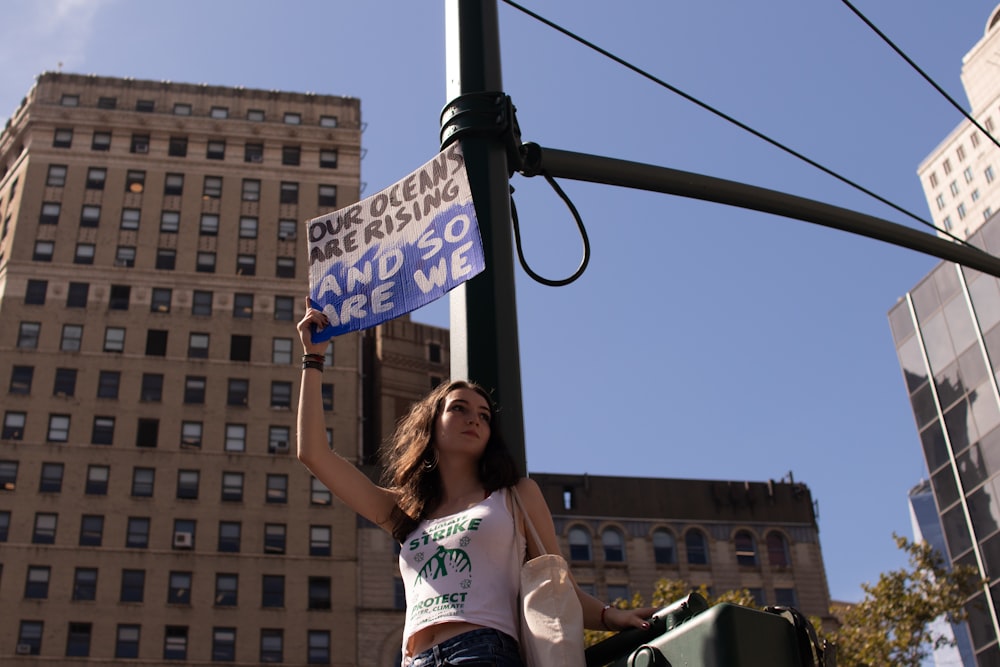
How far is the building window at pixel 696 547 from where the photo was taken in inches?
2741

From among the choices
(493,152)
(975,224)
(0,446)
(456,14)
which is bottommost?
(493,152)

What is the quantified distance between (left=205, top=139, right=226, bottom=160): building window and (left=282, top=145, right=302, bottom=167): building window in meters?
3.76

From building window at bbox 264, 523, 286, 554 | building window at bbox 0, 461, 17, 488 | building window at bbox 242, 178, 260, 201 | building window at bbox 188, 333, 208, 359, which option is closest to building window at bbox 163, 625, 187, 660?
building window at bbox 264, 523, 286, 554

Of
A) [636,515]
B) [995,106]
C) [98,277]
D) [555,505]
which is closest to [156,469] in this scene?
[98,277]

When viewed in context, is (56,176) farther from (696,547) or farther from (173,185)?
(696,547)

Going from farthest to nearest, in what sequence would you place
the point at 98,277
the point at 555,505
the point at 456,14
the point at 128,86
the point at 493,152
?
the point at 128,86 < the point at 98,277 < the point at 555,505 < the point at 456,14 < the point at 493,152

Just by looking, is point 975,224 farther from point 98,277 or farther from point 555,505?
point 98,277

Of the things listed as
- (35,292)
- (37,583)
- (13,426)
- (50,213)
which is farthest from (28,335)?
(37,583)

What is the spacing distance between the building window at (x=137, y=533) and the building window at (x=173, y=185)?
22.5 metres

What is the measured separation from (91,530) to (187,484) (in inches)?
213

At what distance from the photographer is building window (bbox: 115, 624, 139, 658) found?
60.9 m

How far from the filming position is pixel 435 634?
4543 millimetres

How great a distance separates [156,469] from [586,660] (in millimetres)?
65985

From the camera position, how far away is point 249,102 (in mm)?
84062
